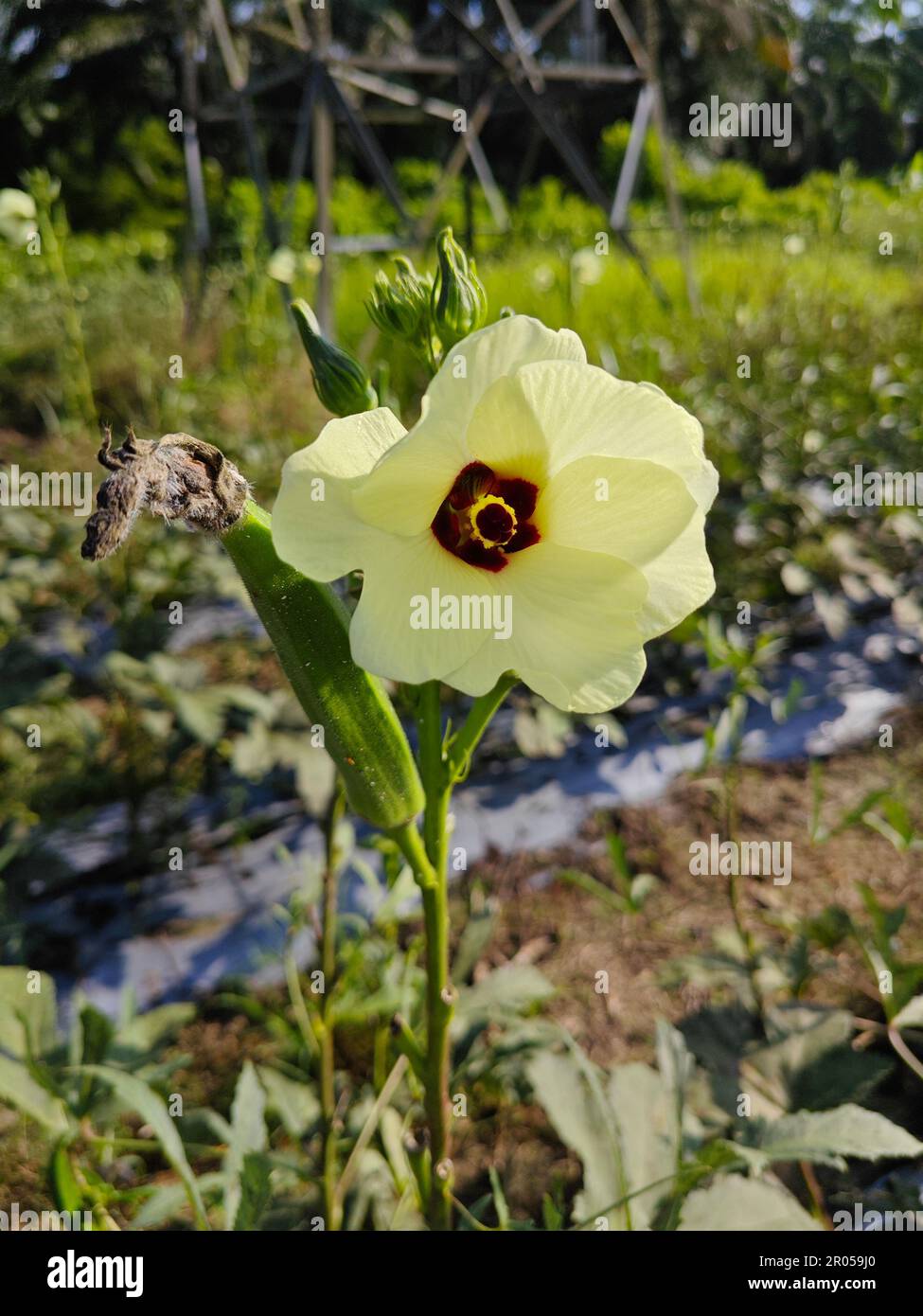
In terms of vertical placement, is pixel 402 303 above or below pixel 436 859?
above

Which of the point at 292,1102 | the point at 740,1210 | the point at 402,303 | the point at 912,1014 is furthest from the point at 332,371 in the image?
the point at 912,1014

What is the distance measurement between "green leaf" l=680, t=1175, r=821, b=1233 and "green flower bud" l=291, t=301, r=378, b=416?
0.83 meters

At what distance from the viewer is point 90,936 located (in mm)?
1820

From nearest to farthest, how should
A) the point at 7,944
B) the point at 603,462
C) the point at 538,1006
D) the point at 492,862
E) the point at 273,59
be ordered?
the point at 603,462, the point at 7,944, the point at 538,1006, the point at 492,862, the point at 273,59

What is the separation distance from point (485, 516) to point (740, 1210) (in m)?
0.78

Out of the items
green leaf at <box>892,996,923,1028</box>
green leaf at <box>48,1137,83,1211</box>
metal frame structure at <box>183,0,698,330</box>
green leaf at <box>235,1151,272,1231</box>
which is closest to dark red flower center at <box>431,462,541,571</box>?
green leaf at <box>235,1151,272,1231</box>

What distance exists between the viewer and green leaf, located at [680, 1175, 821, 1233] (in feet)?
2.83

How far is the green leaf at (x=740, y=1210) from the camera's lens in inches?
33.9

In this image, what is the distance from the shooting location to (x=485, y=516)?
528mm

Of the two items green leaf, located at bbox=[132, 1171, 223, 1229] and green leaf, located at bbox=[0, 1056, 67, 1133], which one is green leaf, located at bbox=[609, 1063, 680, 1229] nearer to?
green leaf, located at bbox=[132, 1171, 223, 1229]

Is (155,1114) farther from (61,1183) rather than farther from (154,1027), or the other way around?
(154,1027)
